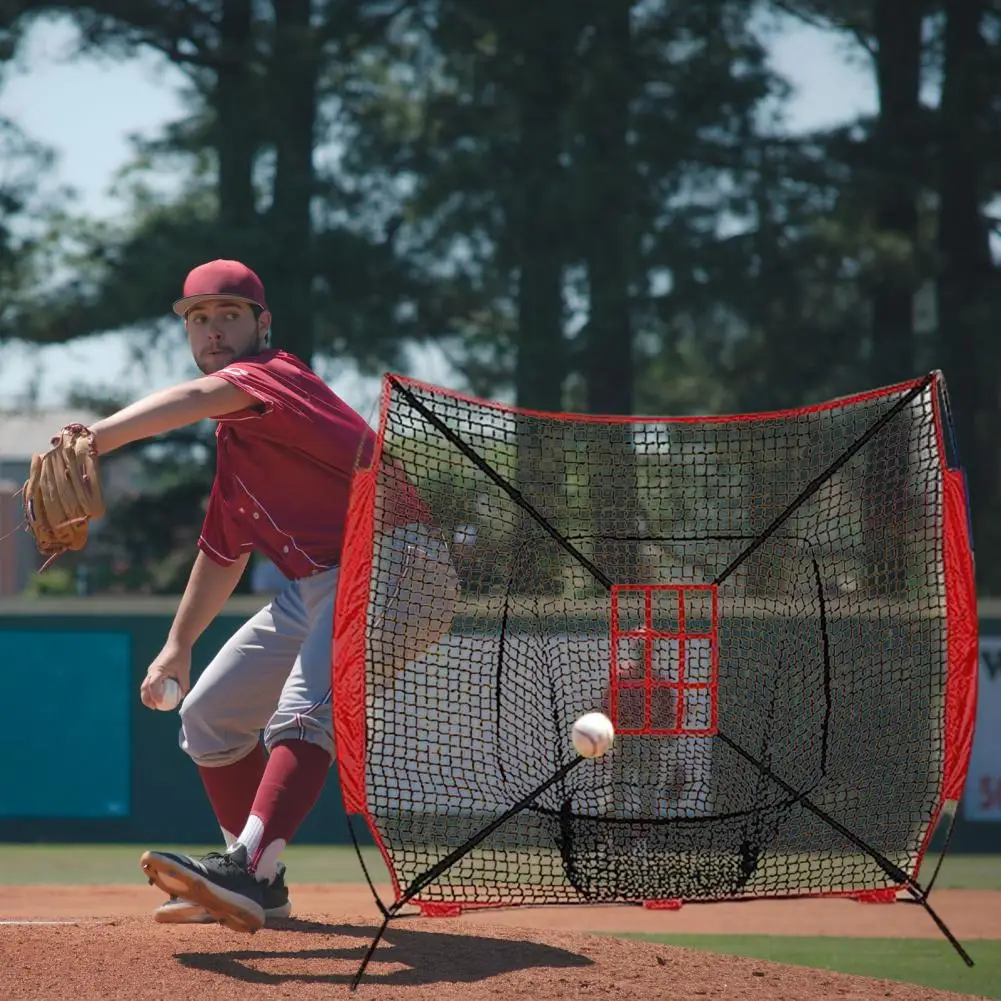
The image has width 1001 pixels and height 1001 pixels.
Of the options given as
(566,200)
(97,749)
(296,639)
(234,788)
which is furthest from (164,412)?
(566,200)

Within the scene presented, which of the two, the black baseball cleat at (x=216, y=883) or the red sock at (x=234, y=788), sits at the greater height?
the red sock at (x=234, y=788)

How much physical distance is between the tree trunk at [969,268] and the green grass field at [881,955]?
1150 cm

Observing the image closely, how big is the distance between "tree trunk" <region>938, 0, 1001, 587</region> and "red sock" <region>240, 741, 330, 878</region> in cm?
1421

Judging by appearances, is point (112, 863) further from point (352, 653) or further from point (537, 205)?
point (537, 205)

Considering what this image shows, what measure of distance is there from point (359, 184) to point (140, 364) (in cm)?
336

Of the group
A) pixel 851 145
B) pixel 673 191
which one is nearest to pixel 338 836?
pixel 673 191

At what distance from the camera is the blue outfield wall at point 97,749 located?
10.9m

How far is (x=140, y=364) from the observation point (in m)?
19.2

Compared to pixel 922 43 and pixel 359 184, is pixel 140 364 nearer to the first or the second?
pixel 359 184

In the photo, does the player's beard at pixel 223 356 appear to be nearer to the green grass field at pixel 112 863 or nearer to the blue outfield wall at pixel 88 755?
the green grass field at pixel 112 863

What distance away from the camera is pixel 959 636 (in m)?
4.97

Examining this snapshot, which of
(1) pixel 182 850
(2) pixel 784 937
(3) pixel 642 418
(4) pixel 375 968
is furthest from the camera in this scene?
(1) pixel 182 850

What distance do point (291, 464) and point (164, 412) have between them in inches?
21.8

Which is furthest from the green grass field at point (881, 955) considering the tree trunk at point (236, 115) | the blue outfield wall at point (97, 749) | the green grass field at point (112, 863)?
the tree trunk at point (236, 115)
